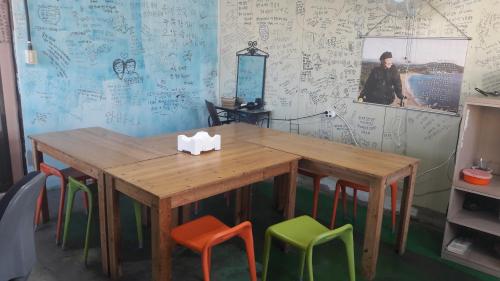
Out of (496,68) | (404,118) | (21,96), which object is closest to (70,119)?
(21,96)

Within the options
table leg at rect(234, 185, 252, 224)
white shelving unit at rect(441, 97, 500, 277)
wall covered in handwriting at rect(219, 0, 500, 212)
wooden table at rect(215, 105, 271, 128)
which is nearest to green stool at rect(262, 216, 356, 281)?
table leg at rect(234, 185, 252, 224)

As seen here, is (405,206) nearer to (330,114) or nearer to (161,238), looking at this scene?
(330,114)

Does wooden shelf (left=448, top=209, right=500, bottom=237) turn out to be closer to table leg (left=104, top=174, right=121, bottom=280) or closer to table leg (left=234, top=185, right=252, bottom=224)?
table leg (left=234, top=185, right=252, bottom=224)

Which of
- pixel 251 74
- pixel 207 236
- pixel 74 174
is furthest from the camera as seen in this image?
pixel 251 74

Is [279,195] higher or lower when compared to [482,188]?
lower

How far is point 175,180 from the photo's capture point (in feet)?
7.32

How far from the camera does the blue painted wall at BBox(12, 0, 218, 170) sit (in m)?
3.72

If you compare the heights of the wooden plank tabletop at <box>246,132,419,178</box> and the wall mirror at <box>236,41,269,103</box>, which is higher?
the wall mirror at <box>236,41,269,103</box>

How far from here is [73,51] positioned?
391 centimetres

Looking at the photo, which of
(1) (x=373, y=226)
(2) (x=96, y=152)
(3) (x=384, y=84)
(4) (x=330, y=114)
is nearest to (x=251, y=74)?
(4) (x=330, y=114)

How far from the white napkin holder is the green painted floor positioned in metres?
0.76

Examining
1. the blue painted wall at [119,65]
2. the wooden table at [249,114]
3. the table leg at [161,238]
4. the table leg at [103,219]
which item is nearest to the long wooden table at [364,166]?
the table leg at [103,219]

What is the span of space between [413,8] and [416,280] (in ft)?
7.45

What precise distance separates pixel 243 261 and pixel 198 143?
0.89 m
